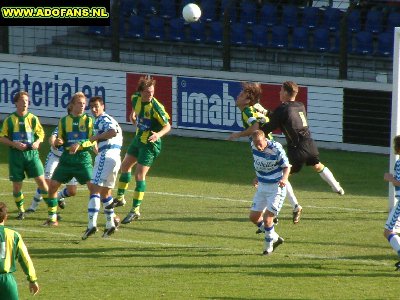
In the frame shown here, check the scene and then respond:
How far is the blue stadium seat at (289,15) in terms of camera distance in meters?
29.6

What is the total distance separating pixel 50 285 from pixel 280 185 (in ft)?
10.6

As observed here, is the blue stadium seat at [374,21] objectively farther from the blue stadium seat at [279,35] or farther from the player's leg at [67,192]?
the player's leg at [67,192]

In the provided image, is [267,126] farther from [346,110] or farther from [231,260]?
[346,110]

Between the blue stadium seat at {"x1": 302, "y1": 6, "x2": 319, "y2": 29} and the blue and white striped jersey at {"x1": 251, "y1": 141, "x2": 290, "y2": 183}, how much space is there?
14.3 meters

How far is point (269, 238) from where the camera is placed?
15555 mm

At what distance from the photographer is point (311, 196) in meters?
20.8

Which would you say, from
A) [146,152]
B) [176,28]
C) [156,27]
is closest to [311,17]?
[176,28]

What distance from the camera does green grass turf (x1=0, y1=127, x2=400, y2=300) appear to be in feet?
45.6

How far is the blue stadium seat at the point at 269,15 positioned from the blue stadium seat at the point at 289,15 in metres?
0.21

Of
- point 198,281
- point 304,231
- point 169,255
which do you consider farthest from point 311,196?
point 198,281

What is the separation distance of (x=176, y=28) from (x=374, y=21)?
5085 mm

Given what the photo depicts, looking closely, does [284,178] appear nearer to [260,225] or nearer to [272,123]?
[260,225]

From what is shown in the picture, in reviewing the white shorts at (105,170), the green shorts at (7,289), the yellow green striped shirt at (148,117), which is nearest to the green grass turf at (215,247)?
the white shorts at (105,170)

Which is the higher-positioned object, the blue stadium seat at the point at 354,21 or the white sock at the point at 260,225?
the blue stadium seat at the point at 354,21
